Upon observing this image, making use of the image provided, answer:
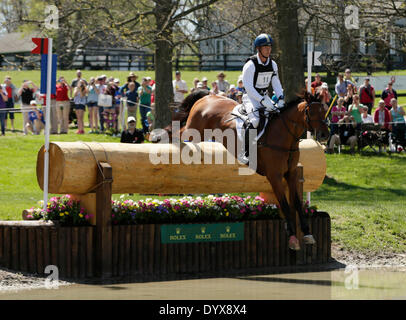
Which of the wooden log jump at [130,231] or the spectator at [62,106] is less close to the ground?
the spectator at [62,106]

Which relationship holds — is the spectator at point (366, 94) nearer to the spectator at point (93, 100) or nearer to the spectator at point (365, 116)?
the spectator at point (365, 116)

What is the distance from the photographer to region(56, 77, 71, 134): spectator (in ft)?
71.2

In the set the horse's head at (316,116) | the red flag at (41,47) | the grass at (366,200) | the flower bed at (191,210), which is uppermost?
the red flag at (41,47)

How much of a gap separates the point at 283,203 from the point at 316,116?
4.23ft

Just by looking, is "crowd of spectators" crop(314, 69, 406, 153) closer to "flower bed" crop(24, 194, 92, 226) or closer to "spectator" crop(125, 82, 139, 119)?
"spectator" crop(125, 82, 139, 119)

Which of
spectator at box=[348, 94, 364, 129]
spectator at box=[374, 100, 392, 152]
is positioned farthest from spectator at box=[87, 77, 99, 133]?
spectator at box=[374, 100, 392, 152]

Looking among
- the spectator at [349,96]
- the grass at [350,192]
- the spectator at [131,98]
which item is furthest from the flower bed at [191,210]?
the spectator at [131,98]

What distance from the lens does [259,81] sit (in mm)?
10672

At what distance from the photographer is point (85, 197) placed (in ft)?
34.2

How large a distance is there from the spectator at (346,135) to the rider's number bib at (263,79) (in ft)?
33.7

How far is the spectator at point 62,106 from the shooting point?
21688 millimetres

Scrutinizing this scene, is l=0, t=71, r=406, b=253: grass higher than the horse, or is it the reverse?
the horse

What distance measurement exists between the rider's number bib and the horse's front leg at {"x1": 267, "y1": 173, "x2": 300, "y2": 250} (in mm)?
1287

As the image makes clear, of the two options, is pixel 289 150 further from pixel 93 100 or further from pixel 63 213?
pixel 93 100
